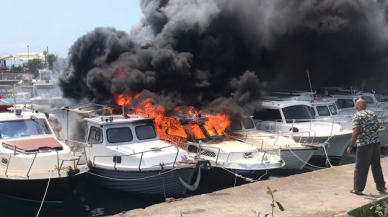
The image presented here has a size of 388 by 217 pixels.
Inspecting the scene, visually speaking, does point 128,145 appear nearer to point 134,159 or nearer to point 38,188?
point 134,159

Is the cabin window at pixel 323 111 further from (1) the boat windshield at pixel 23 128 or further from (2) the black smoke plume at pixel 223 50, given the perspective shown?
(1) the boat windshield at pixel 23 128

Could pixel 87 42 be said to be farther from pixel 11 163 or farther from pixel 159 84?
pixel 11 163

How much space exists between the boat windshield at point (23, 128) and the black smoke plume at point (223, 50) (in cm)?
387

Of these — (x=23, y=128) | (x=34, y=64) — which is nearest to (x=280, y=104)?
(x=23, y=128)

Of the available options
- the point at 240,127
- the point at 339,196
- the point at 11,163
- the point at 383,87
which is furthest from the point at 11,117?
the point at 383,87

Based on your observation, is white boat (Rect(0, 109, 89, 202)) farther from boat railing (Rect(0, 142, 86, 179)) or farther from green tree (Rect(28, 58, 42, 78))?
green tree (Rect(28, 58, 42, 78))

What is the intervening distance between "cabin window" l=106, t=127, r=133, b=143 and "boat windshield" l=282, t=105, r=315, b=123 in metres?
7.22

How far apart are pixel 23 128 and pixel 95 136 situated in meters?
2.18

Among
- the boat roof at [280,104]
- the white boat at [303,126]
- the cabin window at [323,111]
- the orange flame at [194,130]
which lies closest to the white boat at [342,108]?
the cabin window at [323,111]

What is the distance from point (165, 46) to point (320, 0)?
10.7 m

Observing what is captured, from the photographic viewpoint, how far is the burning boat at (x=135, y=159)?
10.4m

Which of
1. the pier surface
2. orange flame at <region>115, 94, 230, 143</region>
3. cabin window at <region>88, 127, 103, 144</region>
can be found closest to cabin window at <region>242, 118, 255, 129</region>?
orange flame at <region>115, 94, 230, 143</region>

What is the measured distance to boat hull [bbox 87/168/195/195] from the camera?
10.4 meters

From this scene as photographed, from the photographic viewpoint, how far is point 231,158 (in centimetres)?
1149
